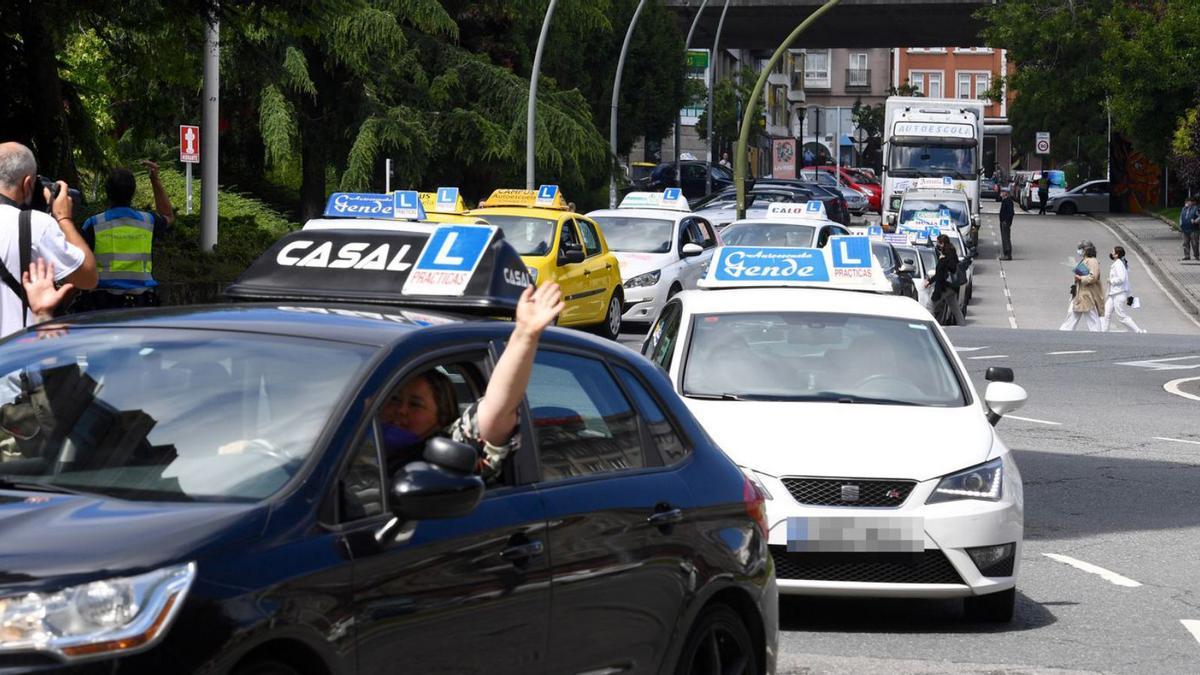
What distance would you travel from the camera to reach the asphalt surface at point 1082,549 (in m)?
8.17

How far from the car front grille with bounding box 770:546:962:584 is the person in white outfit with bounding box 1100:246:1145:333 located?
80.9 feet

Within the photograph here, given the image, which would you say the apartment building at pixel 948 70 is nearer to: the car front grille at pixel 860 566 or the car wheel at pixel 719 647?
the car front grille at pixel 860 566

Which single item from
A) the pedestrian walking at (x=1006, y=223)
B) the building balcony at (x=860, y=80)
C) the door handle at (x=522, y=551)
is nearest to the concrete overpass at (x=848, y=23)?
the pedestrian walking at (x=1006, y=223)

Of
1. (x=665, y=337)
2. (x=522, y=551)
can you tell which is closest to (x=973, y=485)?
(x=665, y=337)

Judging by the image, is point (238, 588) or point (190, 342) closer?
point (238, 588)

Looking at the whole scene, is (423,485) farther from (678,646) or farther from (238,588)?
(678,646)

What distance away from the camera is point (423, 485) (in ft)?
14.4

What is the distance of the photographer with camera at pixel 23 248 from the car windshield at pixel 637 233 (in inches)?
777

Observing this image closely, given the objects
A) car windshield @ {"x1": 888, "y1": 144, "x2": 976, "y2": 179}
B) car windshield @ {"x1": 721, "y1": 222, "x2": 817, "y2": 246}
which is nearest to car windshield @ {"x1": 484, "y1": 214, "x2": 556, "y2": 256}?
car windshield @ {"x1": 721, "y1": 222, "x2": 817, "y2": 246}

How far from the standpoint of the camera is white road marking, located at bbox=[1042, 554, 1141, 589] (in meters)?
10.0

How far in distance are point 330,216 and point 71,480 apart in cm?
1513

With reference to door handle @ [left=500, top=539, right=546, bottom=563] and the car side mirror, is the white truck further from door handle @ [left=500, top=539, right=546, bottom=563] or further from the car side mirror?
door handle @ [left=500, top=539, right=546, bottom=563]

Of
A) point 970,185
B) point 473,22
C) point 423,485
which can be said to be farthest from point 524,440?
point 970,185

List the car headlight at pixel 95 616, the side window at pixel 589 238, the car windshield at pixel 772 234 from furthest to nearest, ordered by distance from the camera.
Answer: the car windshield at pixel 772 234
the side window at pixel 589 238
the car headlight at pixel 95 616
